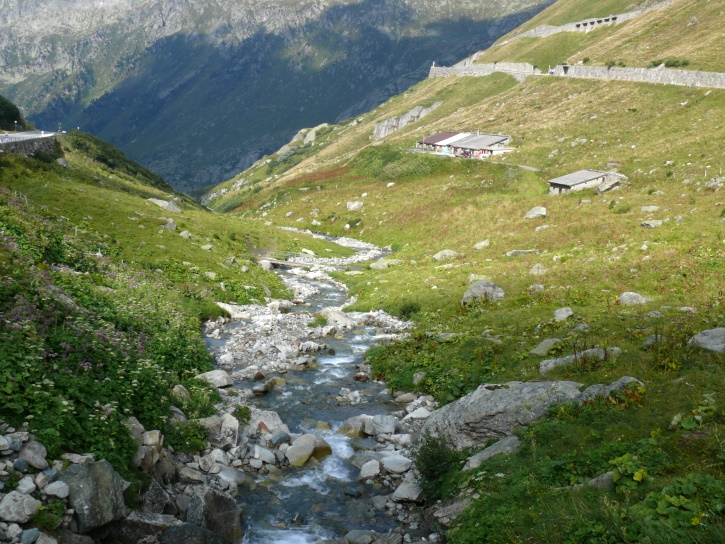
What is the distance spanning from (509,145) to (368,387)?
80597mm

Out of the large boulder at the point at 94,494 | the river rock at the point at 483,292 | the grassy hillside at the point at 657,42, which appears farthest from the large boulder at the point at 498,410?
the grassy hillside at the point at 657,42

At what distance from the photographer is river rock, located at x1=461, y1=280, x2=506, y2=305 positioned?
30.0 meters

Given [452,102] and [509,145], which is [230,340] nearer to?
[509,145]

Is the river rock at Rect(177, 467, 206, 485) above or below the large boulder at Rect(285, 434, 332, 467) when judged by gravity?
above

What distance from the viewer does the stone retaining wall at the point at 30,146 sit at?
163 ft

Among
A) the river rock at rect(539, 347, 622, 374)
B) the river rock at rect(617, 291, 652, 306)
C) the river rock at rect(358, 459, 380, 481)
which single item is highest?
the river rock at rect(358, 459, 380, 481)

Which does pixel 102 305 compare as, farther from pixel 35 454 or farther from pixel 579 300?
pixel 579 300

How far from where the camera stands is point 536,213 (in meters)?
53.0

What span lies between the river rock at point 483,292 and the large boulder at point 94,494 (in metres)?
22.7

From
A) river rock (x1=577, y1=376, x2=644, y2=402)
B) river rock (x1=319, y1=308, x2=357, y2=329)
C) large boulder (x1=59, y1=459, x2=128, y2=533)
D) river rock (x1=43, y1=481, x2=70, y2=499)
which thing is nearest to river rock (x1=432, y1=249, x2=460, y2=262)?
river rock (x1=319, y1=308, x2=357, y2=329)

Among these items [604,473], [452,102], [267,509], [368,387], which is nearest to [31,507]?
[267,509]

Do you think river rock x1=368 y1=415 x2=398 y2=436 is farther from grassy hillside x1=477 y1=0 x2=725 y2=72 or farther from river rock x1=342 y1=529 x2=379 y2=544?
grassy hillside x1=477 y1=0 x2=725 y2=72

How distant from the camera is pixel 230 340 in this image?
27500mm

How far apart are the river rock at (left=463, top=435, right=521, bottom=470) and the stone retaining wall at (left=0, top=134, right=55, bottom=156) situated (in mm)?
53090
